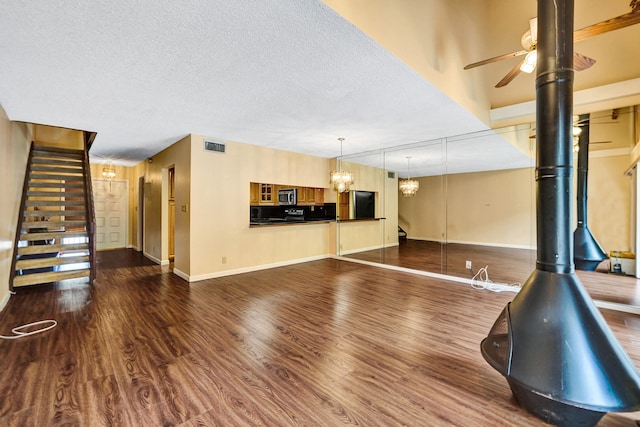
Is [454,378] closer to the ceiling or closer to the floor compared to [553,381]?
closer to the floor

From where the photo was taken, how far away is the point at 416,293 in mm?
4090

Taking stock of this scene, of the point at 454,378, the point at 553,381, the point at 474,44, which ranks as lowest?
the point at 454,378

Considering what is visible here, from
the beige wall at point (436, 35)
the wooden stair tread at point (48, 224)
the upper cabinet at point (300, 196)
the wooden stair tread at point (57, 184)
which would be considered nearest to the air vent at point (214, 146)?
the upper cabinet at point (300, 196)

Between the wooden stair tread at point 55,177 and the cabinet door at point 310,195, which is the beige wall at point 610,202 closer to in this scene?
the cabinet door at point 310,195

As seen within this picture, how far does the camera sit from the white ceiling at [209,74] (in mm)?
1806

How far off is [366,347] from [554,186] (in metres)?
1.89

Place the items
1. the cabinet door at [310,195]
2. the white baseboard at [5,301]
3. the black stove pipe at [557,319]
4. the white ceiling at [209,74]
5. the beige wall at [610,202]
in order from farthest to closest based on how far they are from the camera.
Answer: the cabinet door at [310,195], the beige wall at [610,202], the white baseboard at [5,301], the white ceiling at [209,74], the black stove pipe at [557,319]

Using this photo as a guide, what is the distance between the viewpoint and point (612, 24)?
198cm

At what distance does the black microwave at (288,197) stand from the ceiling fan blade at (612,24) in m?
5.65

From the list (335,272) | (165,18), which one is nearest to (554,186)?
(165,18)

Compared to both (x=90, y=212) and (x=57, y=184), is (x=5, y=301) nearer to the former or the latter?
(x=90, y=212)

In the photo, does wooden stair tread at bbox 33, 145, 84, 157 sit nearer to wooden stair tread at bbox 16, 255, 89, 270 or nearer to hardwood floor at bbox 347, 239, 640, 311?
wooden stair tread at bbox 16, 255, 89, 270

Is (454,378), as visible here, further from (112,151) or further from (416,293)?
(112,151)

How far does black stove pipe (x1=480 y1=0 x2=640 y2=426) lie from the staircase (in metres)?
5.71
